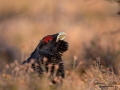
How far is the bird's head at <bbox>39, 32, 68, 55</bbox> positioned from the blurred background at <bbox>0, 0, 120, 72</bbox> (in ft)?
17.0

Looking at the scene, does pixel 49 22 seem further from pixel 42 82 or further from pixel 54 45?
pixel 42 82

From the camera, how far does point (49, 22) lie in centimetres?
2136

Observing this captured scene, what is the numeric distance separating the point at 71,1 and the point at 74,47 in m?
5.99

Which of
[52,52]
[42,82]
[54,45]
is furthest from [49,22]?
[42,82]

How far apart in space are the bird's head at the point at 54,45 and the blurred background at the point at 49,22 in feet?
17.0

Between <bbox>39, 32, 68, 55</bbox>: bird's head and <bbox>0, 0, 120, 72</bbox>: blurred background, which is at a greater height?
<bbox>0, 0, 120, 72</bbox>: blurred background

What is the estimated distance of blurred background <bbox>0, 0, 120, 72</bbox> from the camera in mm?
17138

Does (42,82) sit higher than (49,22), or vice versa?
(49,22)

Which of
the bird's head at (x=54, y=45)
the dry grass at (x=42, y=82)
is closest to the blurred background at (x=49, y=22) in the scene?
the bird's head at (x=54, y=45)

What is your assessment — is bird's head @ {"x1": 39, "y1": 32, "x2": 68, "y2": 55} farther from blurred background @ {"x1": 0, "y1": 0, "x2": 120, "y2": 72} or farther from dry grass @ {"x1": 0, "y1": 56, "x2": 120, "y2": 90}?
blurred background @ {"x1": 0, "y1": 0, "x2": 120, "y2": 72}

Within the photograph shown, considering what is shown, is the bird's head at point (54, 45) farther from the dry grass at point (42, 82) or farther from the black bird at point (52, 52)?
the dry grass at point (42, 82)

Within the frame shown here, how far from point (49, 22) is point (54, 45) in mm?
11871

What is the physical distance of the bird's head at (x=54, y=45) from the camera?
9.39 metres

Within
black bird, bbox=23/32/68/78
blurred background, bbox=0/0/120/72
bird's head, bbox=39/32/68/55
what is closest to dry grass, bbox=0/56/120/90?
black bird, bbox=23/32/68/78
